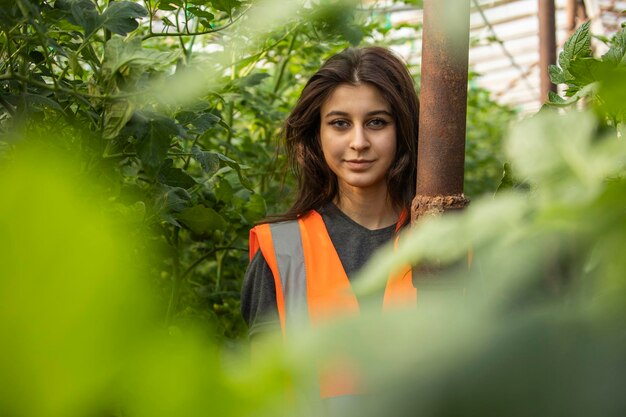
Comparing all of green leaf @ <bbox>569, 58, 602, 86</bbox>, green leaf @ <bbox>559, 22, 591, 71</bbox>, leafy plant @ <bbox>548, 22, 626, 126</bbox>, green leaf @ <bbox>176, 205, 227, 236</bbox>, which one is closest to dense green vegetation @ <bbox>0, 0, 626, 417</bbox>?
leafy plant @ <bbox>548, 22, 626, 126</bbox>

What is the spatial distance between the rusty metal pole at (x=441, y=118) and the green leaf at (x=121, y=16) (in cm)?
33

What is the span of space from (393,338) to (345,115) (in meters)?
1.68

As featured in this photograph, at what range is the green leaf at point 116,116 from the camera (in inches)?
34.3

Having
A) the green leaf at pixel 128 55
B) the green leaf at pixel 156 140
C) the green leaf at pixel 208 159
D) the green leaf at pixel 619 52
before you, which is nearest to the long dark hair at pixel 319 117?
the green leaf at pixel 208 159

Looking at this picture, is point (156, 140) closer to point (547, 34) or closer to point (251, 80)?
point (251, 80)

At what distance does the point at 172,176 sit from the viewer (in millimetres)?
1120

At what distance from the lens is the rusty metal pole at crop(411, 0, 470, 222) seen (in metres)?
0.81

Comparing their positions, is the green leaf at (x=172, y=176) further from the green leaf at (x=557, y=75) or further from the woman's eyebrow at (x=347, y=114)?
the woman's eyebrow at (x=347, y=114)

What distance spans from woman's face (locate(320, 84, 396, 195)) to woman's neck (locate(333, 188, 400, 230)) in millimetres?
15

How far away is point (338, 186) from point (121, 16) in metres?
1.12

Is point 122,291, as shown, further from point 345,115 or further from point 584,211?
point 345,115

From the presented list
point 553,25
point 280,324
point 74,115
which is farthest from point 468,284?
point 553,25

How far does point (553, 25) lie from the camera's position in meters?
2.75

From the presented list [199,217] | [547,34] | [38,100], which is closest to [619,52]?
[38,100]
